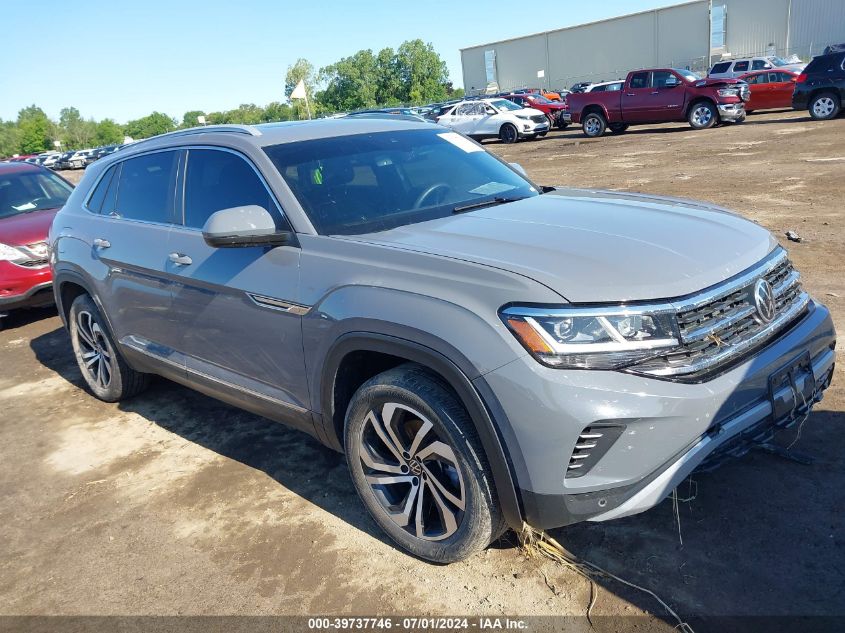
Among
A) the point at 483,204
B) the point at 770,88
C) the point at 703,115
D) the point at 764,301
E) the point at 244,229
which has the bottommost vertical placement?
the point at 703,115

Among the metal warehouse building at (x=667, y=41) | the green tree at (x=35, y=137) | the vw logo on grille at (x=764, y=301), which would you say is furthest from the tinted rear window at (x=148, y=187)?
the green tree at (x=35, y=137)

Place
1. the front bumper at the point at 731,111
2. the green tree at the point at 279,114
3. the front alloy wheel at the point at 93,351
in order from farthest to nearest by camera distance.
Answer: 1. the green tree at the point at 279,114
2. the front bumper at the point at 731,111
3. the front alloy wheel at the point at 93,351

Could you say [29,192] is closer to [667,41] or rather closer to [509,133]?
[509,133]

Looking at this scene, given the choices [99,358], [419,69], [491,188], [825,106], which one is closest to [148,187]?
[99,358]

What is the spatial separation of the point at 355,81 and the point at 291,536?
108 metres

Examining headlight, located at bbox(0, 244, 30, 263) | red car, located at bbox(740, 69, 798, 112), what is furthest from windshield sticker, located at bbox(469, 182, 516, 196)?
red car, located at bbox(740, 69, 798, 112)

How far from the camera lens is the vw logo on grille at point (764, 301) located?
9.22 feet

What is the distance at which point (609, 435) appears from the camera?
7.92 ft

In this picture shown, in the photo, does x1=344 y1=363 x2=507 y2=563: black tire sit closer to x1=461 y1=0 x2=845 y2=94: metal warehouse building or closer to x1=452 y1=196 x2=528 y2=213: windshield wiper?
x1=452 y1=196 x2=528 y2=213: windshield wiper

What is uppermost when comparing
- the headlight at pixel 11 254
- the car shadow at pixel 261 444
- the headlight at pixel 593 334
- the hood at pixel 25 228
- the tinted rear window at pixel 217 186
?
the tinted rear window at pixel 217 186

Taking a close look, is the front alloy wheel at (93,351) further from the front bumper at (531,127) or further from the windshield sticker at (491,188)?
the front bumper at (531,127)

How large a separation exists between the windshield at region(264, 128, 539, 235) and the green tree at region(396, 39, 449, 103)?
103793mm

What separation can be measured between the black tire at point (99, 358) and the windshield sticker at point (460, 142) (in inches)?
103

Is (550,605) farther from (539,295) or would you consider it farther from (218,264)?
(218,264)
